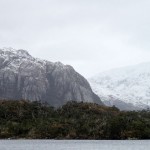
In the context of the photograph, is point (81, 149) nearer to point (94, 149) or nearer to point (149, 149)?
point (94, 149)

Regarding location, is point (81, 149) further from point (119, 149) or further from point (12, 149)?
point (12, 149)

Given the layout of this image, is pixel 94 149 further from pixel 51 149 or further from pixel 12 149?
pixel 12 149

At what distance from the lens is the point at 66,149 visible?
14225 centimetres

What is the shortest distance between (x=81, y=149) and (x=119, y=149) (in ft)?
39.1

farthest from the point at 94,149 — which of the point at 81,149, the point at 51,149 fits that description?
the point at 51,149

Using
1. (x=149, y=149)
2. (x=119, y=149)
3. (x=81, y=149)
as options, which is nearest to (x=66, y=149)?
(x=81, y=149)

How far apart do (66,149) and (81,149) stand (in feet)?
15.4

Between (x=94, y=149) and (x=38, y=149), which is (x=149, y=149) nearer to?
(x=94, y=149)

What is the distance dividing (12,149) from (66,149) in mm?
16693

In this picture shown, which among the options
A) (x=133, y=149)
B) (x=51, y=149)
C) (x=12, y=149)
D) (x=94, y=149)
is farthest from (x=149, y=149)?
(x=12, y=149)

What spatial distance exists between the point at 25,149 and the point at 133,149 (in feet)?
111

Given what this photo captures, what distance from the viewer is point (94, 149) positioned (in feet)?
469

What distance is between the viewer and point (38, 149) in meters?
141

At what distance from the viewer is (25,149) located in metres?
142
